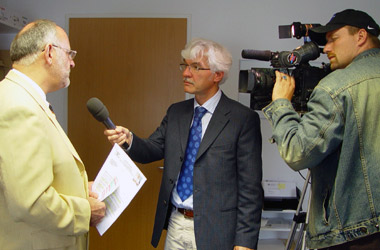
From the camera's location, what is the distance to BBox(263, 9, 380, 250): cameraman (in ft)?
3.15

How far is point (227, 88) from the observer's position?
2.58m

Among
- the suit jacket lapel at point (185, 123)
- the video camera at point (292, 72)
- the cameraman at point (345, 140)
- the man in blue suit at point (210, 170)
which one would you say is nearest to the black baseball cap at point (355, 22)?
the cameraman at point (345, 140)

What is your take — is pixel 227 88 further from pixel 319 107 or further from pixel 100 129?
pixel 319 107

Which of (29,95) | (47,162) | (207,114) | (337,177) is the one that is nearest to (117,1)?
(207,114)

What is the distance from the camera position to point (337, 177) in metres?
1.00

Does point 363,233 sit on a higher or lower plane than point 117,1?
lower

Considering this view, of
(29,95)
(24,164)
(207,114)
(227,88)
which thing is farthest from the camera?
(227,88)

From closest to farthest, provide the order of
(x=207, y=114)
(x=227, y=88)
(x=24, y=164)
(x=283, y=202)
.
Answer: (x=24, y=164) → (x=207, y=114) → (x=283, y=202) → (x=227, y=88)

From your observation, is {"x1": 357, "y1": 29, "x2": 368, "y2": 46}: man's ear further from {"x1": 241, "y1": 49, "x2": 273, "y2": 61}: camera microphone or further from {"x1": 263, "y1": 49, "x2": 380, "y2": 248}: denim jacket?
{"x1": 241, "y1": 49, "x2": 273, "y2": 61}: camera microphone

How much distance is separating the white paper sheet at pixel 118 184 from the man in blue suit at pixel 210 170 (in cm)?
17

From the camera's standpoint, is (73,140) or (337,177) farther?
(73,140)

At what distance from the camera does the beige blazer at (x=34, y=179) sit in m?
0.96

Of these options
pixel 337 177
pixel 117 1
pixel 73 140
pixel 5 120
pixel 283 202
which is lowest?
pixel 283 202

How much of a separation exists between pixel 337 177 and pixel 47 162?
35.2 inches
